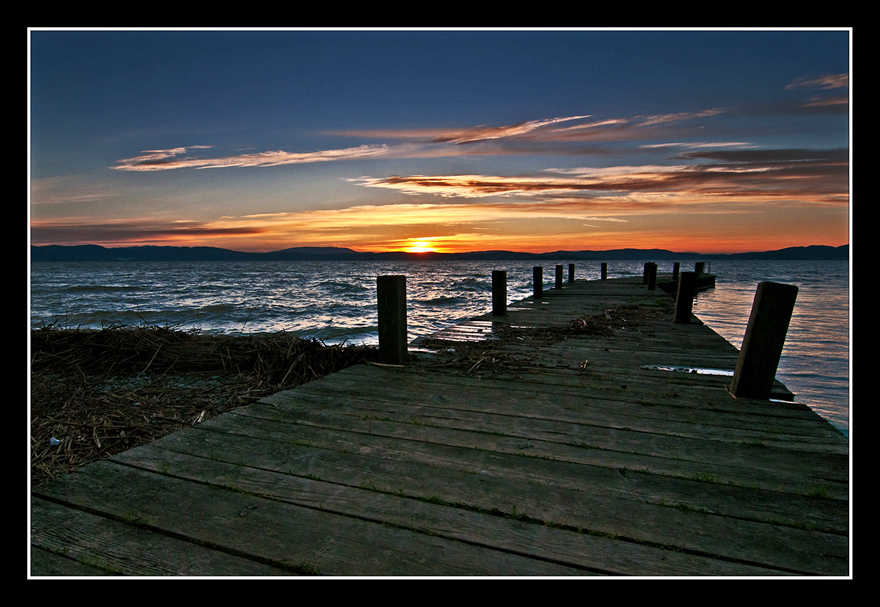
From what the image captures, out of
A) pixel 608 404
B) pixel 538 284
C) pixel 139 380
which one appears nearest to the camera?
pixel 608 404

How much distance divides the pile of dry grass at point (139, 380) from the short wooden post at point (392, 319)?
27cm

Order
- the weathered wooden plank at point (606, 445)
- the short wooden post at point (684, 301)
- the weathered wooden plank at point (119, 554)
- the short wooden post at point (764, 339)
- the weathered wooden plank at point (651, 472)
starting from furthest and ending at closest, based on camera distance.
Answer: the short wooden post at point (684, 301)
the short wooden post at point (764, 339)
the weathered wooden plank at point (606, 445)
the weathered wooden plank at point (651, 472)
the weathered wooden plank at point (119, 554)

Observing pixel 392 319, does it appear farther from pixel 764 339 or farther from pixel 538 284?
pixel 538 284

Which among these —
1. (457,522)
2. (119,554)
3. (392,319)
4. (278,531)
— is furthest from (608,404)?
(119,554)

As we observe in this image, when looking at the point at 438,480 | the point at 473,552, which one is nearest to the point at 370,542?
the point at 473,552

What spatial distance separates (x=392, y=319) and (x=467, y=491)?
243cm

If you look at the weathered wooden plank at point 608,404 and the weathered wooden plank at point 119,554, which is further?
the weathered wooden plank at point 608,404

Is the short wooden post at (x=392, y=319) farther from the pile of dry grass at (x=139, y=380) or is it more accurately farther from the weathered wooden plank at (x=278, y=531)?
the weathered wooden plank at (x=278, y=531)

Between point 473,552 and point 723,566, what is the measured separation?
853mm

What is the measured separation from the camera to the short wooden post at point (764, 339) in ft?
10.1

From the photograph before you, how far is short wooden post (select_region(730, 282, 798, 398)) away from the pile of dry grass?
3277 mm

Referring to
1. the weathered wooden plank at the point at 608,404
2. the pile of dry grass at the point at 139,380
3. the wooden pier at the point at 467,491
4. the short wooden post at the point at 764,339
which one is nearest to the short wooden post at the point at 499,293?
the pile of dry grass at the point at 139,380

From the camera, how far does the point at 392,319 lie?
4121 millimetres

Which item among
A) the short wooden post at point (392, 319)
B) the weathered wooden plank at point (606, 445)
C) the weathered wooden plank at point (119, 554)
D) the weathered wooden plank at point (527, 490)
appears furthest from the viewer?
the short wooden post at point (392, 319)
